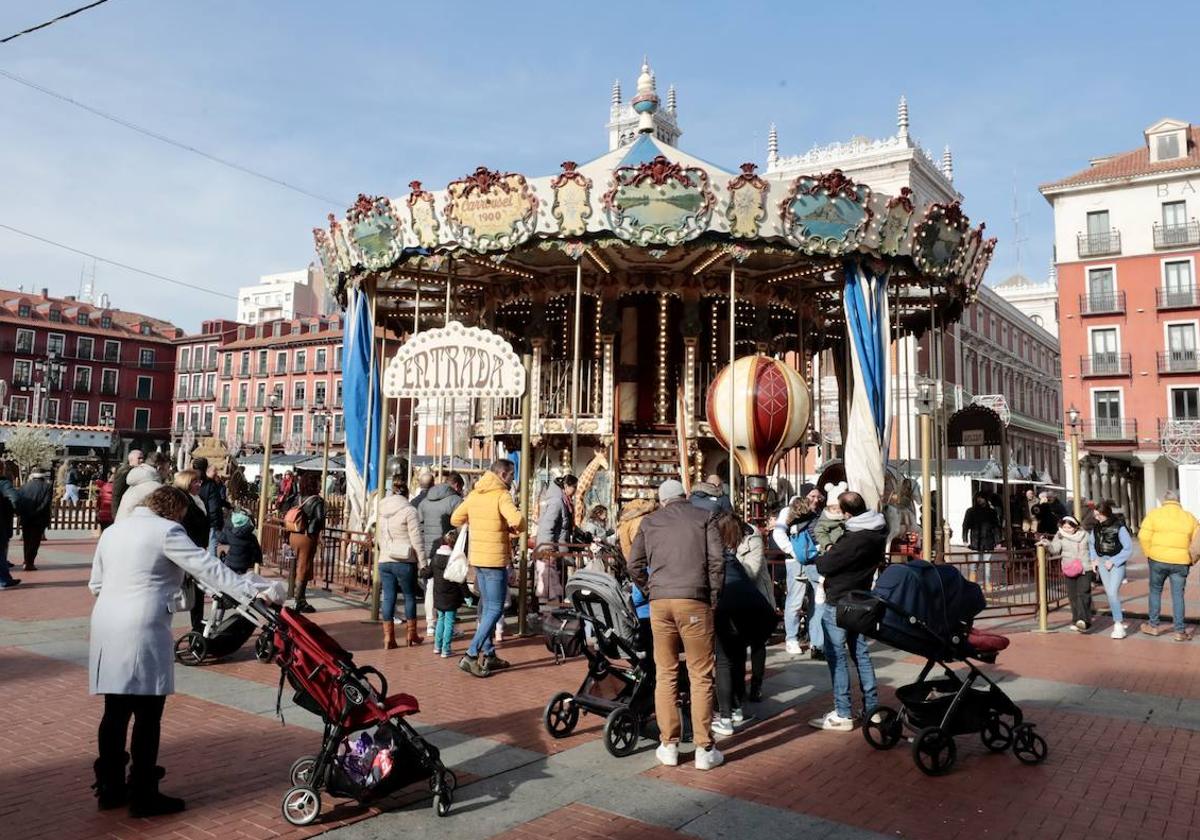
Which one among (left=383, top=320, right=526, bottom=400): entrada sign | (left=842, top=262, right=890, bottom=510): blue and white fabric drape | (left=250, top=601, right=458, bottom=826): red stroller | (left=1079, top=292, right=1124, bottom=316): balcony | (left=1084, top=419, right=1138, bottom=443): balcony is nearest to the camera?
(left=250, top=601, right=458, bottom=826): red stroller

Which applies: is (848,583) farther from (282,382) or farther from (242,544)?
(282,382)

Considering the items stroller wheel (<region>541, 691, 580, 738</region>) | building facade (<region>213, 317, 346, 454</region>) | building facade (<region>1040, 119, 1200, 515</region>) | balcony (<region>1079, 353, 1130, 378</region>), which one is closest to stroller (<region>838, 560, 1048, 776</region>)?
stroller wheel (<region>541, 691, 580, 738</region>)

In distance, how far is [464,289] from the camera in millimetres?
17953

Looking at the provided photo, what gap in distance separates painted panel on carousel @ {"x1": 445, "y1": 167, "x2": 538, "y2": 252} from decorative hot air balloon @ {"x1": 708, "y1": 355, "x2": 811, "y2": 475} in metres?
3.65

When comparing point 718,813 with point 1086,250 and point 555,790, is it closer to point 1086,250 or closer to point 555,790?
point 555,790

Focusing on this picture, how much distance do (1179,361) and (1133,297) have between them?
3551mm

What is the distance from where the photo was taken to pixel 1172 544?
34.5 ft

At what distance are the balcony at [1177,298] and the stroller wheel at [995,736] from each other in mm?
40460

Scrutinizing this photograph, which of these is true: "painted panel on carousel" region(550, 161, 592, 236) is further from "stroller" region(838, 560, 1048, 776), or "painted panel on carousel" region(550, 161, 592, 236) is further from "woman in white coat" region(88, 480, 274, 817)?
"woman in white coat" region(88, 480, 274, 817)

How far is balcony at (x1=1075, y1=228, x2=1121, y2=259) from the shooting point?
4009cm

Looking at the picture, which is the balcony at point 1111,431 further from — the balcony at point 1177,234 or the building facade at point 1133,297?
the balcony at point 1177,234

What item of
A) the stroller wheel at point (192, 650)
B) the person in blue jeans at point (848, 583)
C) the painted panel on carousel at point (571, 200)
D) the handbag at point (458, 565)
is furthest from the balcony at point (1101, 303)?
the stroller wheel at point (192, 650)

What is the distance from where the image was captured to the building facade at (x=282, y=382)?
211ft

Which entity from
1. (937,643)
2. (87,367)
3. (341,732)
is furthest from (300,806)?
(87,367)
